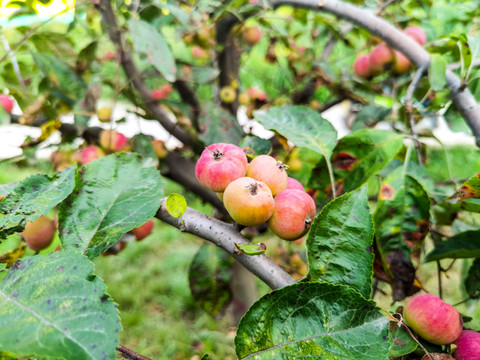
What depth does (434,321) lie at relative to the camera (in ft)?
1.69

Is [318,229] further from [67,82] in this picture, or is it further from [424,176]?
[67,82]

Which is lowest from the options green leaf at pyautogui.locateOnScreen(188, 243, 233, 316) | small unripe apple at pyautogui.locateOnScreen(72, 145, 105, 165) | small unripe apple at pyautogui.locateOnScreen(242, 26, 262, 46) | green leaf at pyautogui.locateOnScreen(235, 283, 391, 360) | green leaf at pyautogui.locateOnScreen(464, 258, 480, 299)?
green leaf at pyautogui.locateOnScreen(188, 243, 233, 316)

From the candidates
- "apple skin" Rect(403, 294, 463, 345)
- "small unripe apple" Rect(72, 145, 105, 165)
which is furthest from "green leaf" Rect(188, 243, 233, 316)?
"apple skin" Rect(403, 294, 463, 345)

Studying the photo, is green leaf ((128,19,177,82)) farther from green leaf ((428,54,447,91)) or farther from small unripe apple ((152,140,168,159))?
green leaf ((428,54,447,91))

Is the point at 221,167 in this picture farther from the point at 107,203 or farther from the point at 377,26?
the point at 377,26

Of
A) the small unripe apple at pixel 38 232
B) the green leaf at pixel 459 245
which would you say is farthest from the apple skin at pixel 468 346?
the small unripe apple at pixel 38 232

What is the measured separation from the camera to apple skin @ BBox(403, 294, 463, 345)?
20.4 inches

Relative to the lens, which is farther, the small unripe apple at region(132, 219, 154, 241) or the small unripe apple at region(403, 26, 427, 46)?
the small unripe apple at region(403, 26, 427, 46)

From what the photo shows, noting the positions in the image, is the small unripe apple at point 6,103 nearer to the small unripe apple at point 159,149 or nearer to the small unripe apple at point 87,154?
the small unripe apple at point 87,154

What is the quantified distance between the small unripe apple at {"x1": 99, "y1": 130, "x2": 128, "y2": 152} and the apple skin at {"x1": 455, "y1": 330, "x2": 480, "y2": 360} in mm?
840

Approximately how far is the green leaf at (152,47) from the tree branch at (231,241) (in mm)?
516

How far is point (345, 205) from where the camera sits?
1.56 ft

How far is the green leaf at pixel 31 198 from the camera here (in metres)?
0.46

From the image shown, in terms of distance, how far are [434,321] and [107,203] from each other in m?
0.45
